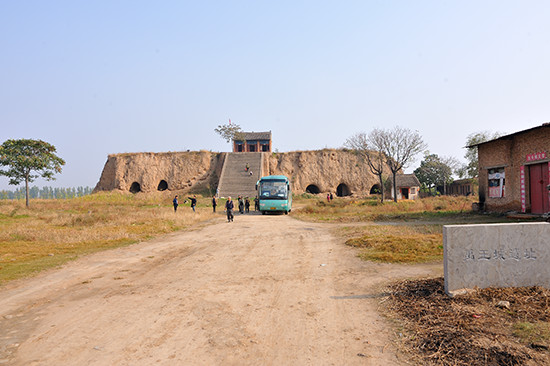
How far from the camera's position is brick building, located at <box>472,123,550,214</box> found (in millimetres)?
15852

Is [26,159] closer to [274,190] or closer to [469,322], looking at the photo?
[274,190]

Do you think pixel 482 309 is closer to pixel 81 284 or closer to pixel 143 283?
pixel 143 283

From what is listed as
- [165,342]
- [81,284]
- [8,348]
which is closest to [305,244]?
[81,284]

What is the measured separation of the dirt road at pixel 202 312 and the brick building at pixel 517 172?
12551mm

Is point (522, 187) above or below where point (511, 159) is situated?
below

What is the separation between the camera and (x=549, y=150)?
15.3 metres

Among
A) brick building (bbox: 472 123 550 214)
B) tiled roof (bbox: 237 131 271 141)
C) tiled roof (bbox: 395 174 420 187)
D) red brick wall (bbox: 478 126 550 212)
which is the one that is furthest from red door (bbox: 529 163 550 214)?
tiled roof (bbox: 237 131 271 141)

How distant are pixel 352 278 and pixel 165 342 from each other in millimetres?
3998

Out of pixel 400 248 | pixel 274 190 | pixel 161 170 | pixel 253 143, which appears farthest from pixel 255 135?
pixel 400 248

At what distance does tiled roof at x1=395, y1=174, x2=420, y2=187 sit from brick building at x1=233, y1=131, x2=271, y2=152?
2127 centimetres

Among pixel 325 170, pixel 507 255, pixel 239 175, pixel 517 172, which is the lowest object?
pixel 507 255

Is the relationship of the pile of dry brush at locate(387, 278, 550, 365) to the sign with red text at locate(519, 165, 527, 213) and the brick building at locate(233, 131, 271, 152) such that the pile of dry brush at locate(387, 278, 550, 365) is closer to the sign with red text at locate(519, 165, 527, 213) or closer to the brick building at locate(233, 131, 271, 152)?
the sign with red text at locate(519, 165, 527, 213)

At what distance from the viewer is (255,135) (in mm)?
59094

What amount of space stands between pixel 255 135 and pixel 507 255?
55105mm
